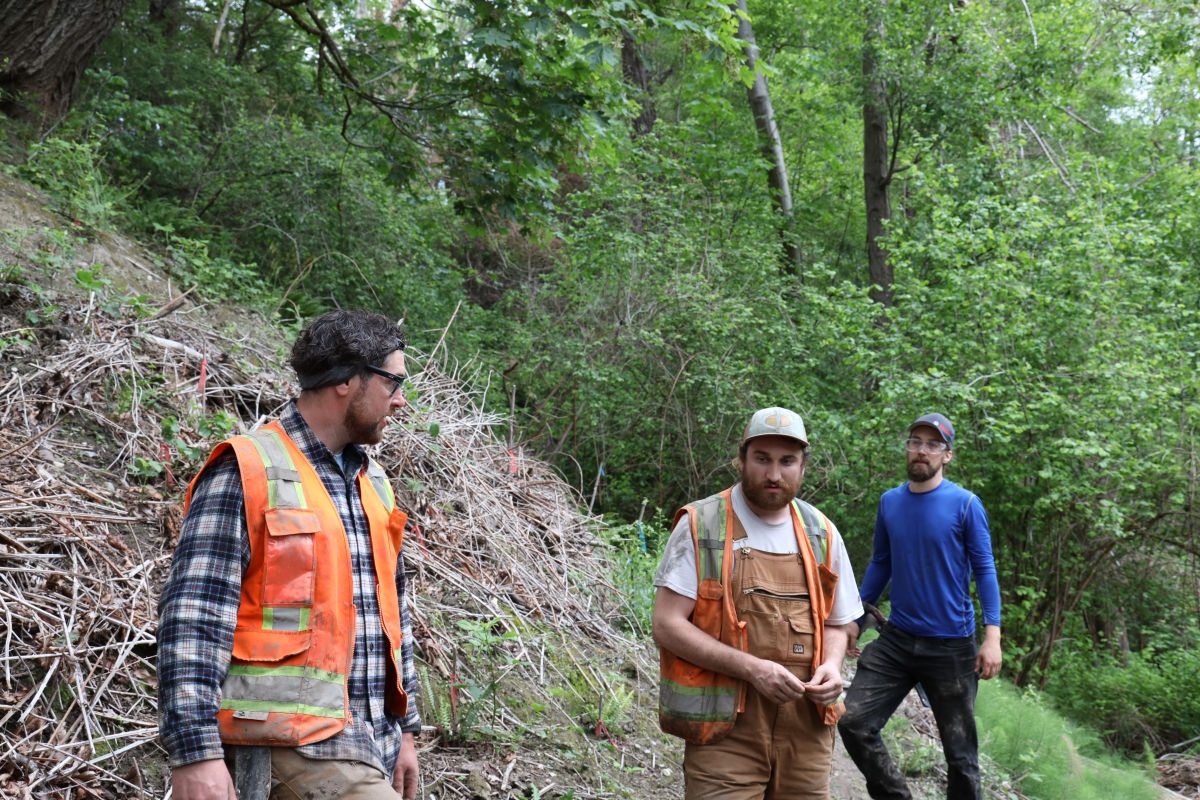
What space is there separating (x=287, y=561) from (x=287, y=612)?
123 mm

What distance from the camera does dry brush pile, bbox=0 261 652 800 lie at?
144 inches

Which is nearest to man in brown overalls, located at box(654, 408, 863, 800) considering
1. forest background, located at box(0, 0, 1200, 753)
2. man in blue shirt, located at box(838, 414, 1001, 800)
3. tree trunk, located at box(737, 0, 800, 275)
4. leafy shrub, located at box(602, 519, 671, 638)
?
man in blue shirt, located at box(838, 414, 1001, 800)

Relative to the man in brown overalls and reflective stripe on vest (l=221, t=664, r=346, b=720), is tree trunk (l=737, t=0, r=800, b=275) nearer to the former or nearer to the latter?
the man in brown overalls

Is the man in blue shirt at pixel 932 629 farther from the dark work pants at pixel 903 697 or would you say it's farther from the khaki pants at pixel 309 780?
the khaki pants at pixel 309 780

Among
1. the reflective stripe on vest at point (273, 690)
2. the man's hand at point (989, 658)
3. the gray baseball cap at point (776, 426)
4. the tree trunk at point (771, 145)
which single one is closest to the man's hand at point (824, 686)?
the gray baseball cap at point (776, 426)

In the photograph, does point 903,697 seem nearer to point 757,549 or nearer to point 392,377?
point 757,549

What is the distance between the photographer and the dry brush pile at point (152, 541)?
3.66 meters

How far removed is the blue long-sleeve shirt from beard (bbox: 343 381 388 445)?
3.38 metres

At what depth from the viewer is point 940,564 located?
4992 millimetres

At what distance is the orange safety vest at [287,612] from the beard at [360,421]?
0.18m

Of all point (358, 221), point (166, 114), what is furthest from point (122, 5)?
point (358, 221)

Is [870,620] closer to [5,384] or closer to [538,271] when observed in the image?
[5,384]

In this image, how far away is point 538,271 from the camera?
53.5 feet

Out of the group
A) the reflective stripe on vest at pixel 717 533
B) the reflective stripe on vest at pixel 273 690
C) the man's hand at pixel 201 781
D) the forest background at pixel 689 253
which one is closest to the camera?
the man's hand at pixel 201 781
